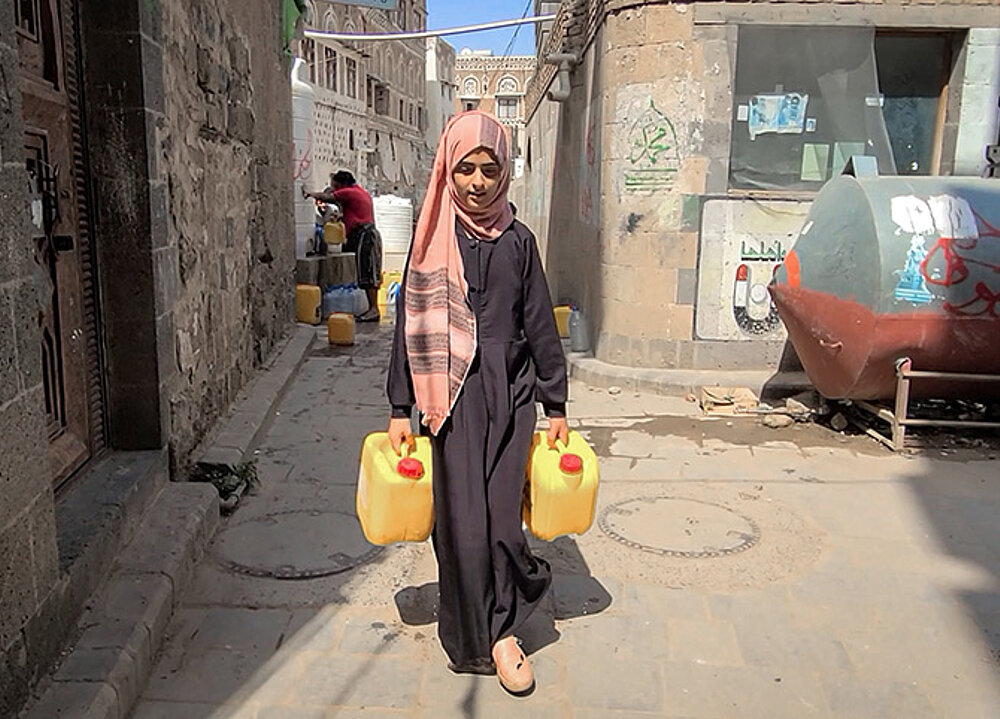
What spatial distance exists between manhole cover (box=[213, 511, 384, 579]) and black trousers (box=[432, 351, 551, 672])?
0.98 metres

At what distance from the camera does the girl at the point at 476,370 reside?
2.75 meters

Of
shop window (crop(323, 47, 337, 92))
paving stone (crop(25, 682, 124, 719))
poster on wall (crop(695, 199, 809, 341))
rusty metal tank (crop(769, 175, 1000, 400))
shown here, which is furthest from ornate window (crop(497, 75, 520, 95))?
paving stone (crop(25, 682, 124, 719))

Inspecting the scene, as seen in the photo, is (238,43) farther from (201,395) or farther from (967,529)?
(967,529)

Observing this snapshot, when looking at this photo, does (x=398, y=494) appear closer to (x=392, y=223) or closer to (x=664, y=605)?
(x=664, y=605)

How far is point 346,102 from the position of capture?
30.6 meters

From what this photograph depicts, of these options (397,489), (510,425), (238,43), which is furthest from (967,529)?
(238,43)

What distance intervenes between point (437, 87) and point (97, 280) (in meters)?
43.6

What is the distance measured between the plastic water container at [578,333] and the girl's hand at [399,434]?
549cm

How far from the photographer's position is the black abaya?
2766 mm

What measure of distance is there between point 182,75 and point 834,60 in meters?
5.09

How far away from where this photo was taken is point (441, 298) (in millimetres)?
2752

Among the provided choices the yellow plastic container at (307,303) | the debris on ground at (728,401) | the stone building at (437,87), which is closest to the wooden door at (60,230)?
the debris on ground at (728,401)

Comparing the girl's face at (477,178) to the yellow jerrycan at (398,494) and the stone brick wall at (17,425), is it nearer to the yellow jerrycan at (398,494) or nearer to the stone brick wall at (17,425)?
the yellow jerrycan at (398,494)

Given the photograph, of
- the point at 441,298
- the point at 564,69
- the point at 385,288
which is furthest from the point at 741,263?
the point at 385,288
